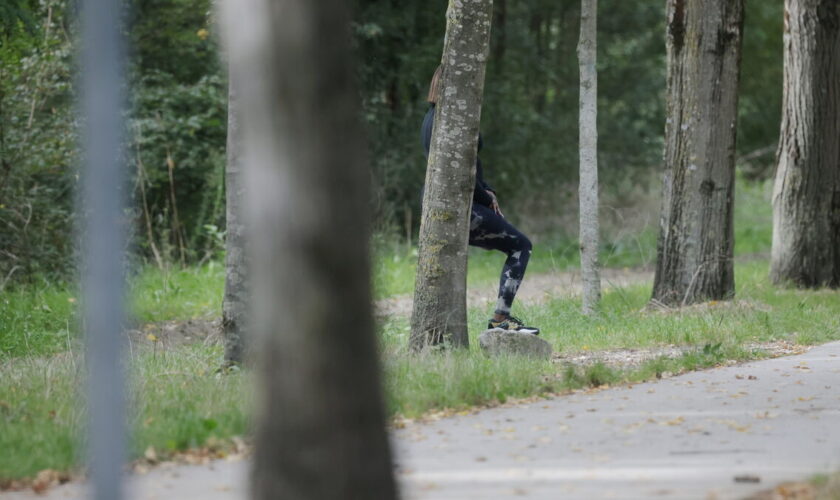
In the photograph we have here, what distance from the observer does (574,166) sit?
25.3 m

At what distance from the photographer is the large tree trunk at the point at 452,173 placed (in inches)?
342

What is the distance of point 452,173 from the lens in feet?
28.5

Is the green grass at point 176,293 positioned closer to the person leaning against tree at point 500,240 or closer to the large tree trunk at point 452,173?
the person leaning against tree at point 500,240

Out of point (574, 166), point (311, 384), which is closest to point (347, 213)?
point (311, 384)

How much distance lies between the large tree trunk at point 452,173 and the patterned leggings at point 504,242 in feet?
1.97

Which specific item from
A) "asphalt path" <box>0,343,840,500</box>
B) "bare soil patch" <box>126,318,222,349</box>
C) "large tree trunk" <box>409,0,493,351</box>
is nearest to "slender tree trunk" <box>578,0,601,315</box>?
"large tree trunk" <box>409,0,493,351</box>

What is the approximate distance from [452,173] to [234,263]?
5.81 ft

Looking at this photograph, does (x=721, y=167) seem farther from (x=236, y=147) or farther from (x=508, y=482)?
(x=508, y=482)

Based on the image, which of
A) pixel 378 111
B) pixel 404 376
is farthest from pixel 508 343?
pixel 378 111

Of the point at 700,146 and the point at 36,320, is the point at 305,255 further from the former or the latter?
the point at 700,146

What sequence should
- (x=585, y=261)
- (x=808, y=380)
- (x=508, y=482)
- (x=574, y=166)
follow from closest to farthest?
(x=508, y=482), (x=808, y=380), (x=585, y=261), (x=574, y=166)

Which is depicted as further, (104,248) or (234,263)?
(234,263)

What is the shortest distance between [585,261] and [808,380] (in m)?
4.30

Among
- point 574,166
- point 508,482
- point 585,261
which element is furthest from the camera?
point 574,166
